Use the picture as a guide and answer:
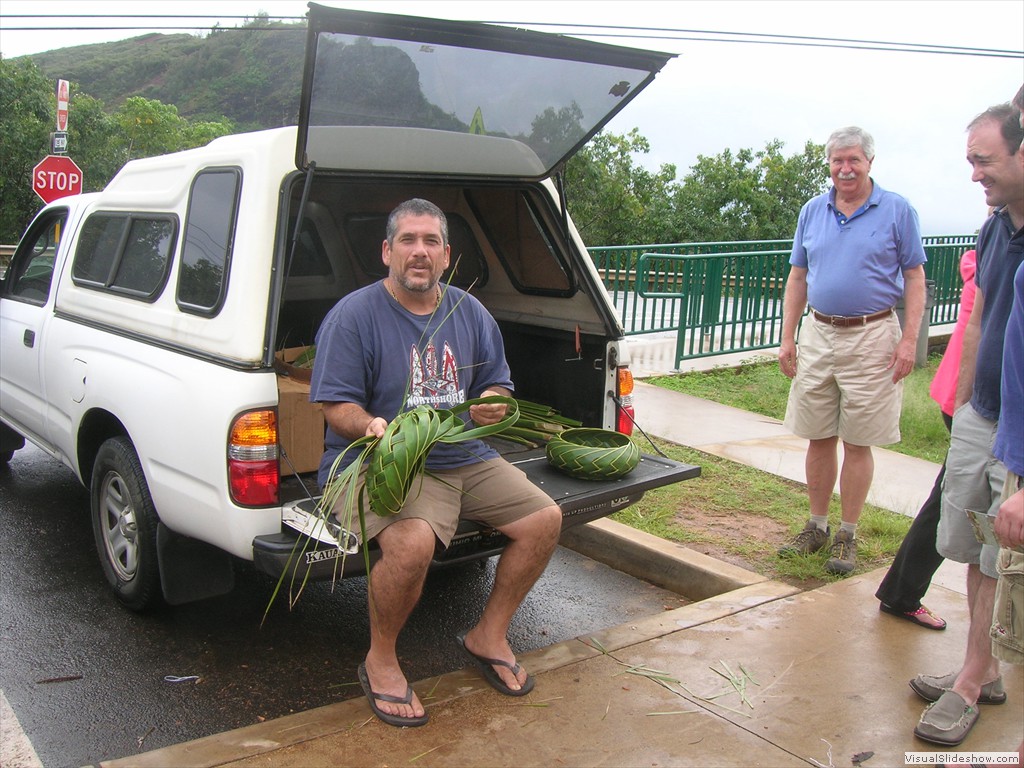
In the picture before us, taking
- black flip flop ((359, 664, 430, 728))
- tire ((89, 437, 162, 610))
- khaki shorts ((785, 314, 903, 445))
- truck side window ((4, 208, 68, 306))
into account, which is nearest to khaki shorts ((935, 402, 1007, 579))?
khaki shorts ((785, 314, 903, 445))

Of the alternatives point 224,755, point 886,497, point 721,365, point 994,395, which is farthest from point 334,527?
point 721,365

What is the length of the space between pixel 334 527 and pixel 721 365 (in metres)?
7.16

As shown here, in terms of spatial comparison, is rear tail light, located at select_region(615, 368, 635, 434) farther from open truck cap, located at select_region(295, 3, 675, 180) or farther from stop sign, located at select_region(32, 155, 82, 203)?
stop sign, located at select_region(32, 155, 82, 203)

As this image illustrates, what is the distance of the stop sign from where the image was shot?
12508mm

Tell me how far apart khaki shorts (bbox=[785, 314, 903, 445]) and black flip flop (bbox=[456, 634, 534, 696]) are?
208cm

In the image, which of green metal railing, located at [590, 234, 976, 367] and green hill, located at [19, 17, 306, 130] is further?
green hill, located at [19, 17, 306, 130]

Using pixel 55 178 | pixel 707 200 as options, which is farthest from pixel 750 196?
pixel 55 178

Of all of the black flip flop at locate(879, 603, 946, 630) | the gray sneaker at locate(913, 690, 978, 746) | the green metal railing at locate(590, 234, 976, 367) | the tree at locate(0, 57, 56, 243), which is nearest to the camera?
the gray sneaker at locate(913, 690, 978, 746)

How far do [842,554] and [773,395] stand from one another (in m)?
4.35

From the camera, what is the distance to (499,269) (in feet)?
17.3

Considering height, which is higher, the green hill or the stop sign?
the green hill

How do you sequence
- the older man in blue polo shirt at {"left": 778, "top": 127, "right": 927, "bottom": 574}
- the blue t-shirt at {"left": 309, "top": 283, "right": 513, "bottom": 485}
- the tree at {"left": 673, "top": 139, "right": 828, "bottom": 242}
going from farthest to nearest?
the tree at {"left": 673, "top": 139, "right": 828, "bottom": 242} → the older man in blue polo shirt at {"left": 778, "top": 127, "right": 927, "bottom": 574} → the blue t-shirt at {"left": 309, "top": 283, "right": 513, "bottom": 485}

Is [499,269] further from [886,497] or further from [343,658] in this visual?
[886,497]

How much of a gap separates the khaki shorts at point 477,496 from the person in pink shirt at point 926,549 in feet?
5.03
